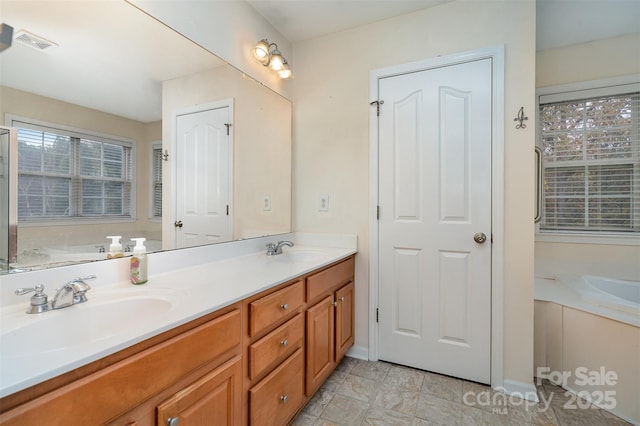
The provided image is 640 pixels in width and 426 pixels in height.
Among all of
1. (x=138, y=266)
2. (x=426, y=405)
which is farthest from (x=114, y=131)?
(x=426, y=405)

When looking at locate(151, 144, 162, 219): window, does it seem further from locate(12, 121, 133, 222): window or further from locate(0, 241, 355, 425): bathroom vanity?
locate(0, 241, 355, 425): bathroom vanity

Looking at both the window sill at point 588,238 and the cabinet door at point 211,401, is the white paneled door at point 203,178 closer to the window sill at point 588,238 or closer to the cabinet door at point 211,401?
the cabinet door at point 211,401

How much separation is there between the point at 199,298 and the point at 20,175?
0.73m

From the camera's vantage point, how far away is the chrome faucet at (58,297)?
2.83ft

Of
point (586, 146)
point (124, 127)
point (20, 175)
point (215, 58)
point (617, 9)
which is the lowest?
point (20, 175)

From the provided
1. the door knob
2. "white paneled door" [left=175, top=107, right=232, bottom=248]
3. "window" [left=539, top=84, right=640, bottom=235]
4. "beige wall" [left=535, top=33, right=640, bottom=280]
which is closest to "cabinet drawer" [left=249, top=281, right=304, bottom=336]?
"white paneled door" [left=175, top=107, right=232, bottom=248]

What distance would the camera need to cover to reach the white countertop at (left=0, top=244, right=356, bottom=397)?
591 mm

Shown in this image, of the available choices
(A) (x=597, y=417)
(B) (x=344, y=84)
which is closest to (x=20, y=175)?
(B) (x=344, y=84)

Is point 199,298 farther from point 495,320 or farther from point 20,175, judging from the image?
point 495,320

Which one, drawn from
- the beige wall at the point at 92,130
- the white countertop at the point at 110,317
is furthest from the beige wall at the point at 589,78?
the beige wall at the point at 92,130

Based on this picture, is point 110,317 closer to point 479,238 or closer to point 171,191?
point 171,191

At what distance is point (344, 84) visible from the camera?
2.23 meters

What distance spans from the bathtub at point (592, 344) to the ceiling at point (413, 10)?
6.41 feet

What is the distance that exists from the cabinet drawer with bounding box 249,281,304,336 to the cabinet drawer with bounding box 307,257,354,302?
0.09 m
